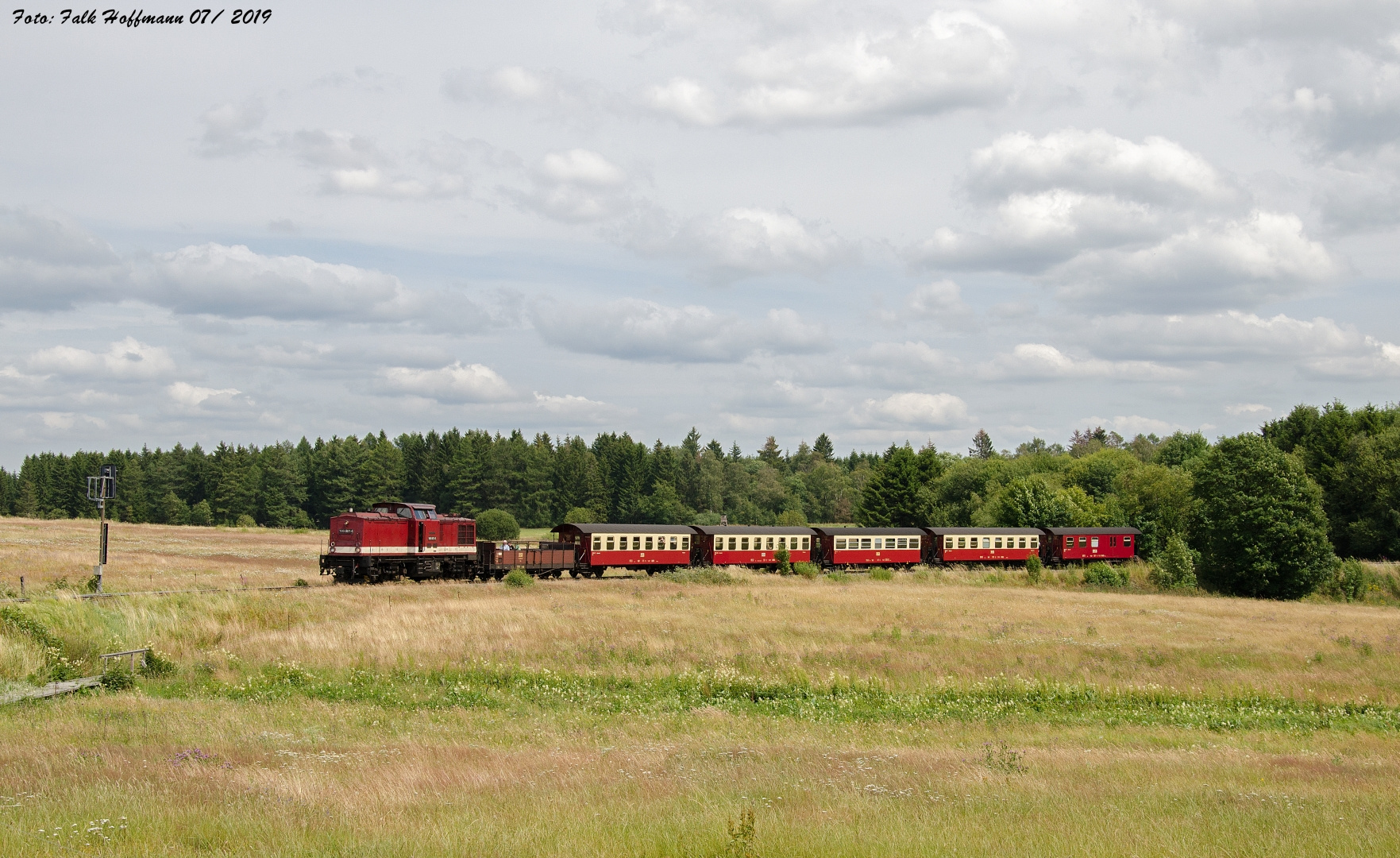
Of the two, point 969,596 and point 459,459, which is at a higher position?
point 459,459

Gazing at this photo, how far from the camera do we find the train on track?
4416 centimetres

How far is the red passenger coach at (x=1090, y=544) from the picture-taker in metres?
67.9

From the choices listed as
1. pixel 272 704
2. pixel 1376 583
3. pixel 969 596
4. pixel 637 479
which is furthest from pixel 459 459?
pixel 272 704

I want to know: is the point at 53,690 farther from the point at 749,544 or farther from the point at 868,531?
the point at 868,531

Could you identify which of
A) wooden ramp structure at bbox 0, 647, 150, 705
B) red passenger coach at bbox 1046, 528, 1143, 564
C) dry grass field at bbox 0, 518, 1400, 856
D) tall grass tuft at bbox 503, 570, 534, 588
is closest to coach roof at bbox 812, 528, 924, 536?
red passenger coach at bbox 1046, 528, 1143, 564

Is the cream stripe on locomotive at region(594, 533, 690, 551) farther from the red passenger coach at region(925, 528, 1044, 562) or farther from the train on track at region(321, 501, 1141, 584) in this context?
the red passenger coach at region(925, 528, 1044, 562)

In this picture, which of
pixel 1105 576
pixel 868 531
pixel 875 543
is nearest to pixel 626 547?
pixel 868 531

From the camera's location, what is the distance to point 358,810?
32.8ft

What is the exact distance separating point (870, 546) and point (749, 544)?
9178 mm

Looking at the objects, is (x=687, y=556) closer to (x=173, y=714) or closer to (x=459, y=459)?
(x=173, y=714)

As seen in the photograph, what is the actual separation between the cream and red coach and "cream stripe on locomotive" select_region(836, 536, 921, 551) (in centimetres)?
2405

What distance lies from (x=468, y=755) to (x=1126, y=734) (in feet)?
42.2

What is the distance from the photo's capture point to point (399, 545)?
1764 inches

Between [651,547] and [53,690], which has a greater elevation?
[651,547]
